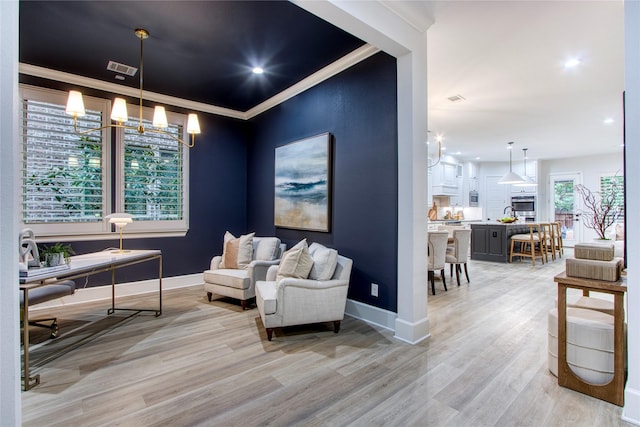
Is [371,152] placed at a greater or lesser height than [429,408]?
greater

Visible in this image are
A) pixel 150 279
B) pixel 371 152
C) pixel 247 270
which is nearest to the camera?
pixel 371 152

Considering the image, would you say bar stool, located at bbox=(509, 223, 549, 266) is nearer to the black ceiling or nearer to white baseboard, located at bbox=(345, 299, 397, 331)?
white baseboard, located at bbox=(345, 299, 397, 331)

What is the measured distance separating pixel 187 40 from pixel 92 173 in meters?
2.28

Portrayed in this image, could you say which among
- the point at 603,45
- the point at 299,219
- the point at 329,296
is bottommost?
the point at 329,296

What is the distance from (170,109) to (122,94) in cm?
63

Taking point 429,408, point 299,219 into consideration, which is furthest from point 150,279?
point 429,408

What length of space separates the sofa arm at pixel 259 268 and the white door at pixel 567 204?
A: 400 inches

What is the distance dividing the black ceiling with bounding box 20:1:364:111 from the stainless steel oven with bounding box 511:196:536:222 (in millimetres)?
9500

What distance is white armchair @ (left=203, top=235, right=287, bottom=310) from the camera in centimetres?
363

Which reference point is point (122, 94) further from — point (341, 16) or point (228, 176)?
point (341, 16)

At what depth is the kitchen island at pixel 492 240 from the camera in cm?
678

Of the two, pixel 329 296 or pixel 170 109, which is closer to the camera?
pixel 329 296

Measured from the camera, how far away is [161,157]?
4559 millimetres

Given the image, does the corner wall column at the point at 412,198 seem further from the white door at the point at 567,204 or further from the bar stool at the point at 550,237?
the white door at the point at 567,204
